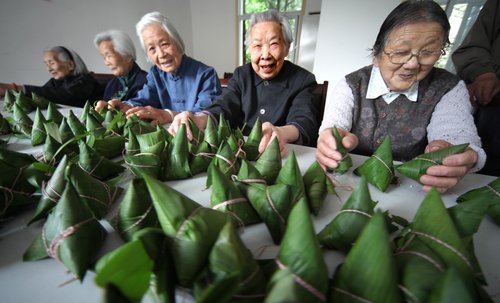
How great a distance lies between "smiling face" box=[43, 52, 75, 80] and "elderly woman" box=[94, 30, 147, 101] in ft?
1.59

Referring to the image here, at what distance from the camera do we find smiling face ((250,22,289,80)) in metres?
1.01

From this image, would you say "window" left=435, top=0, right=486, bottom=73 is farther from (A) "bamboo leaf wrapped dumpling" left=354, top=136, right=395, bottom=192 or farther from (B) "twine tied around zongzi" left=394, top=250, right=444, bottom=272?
(B) "twine tied around zongzi" left=394, top=250, right=444, bottom=272

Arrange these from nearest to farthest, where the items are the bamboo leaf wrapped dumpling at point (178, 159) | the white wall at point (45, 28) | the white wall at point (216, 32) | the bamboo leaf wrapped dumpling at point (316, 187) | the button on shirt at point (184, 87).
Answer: the bamboo leaf wrapped dumpling at point (316, 187), the bamboo leaf wrapped dumpling at point (178, 159), the button on shirt at point (184, 87), the white wall at point (45, 28), the white wall at point (216, 32)

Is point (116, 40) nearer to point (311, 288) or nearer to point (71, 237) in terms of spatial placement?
point (71, 237)

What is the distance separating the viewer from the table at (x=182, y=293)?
32cm

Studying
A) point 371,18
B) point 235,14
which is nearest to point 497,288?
point 371,18

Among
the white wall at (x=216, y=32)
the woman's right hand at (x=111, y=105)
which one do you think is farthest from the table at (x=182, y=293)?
the white wall at (x=216, y=32)

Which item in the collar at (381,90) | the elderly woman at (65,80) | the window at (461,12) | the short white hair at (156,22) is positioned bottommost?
the elderly woman at (65,80)

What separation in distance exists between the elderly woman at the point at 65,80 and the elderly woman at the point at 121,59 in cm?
37

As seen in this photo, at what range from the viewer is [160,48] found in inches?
52.5

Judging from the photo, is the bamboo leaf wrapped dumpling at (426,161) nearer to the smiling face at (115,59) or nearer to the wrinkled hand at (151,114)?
the wrinkled hand at (151,114)

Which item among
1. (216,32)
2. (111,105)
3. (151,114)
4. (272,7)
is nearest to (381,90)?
(151,114)

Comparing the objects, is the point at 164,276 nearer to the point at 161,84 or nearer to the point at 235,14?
the point at 161,84

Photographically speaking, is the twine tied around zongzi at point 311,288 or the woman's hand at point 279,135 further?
the woman's hand at point 279,135
